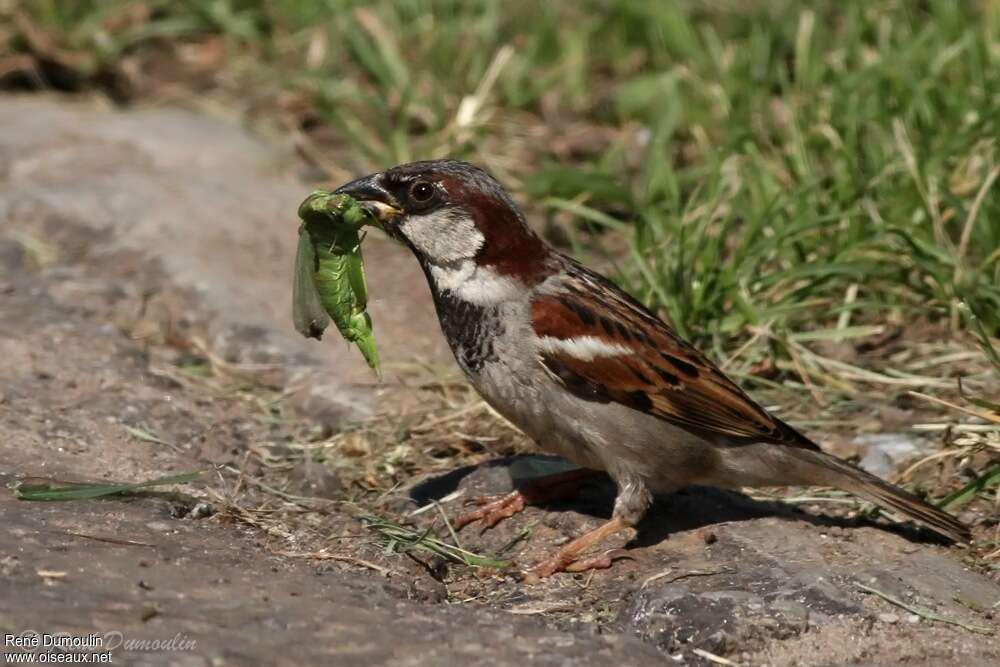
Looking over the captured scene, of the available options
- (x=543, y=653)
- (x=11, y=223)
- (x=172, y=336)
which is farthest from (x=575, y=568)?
(x=11, y=223)

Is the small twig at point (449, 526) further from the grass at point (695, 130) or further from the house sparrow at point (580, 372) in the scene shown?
the grass at point (695, 130)

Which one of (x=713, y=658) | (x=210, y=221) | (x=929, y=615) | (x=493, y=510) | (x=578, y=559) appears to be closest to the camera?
(x=713, y=658)

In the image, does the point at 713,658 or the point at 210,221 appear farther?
the point at 210,221

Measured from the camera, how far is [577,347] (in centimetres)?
414

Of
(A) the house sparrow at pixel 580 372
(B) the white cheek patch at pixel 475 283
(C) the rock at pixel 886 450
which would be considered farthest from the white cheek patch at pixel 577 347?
(C) the rock at pixel 886 450

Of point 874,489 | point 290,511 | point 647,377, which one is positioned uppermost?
point 647,377

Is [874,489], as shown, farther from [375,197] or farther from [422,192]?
[375,197]

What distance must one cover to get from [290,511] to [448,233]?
2.98 ft

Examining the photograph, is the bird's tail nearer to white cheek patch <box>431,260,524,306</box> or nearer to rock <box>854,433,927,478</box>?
rock <box>854,433,927,478</box>

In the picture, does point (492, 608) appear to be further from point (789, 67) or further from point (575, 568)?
point (789, 67)

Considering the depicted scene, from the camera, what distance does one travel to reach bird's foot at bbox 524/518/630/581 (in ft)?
13.2

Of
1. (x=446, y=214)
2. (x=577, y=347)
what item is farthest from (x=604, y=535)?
(x=446, y=214)

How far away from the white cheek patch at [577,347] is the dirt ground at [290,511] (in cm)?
53

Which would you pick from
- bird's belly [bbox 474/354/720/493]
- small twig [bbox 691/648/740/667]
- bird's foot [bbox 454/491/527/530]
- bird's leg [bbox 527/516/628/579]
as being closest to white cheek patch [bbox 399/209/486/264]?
bird's belly [bbox 474/354/720/493]
